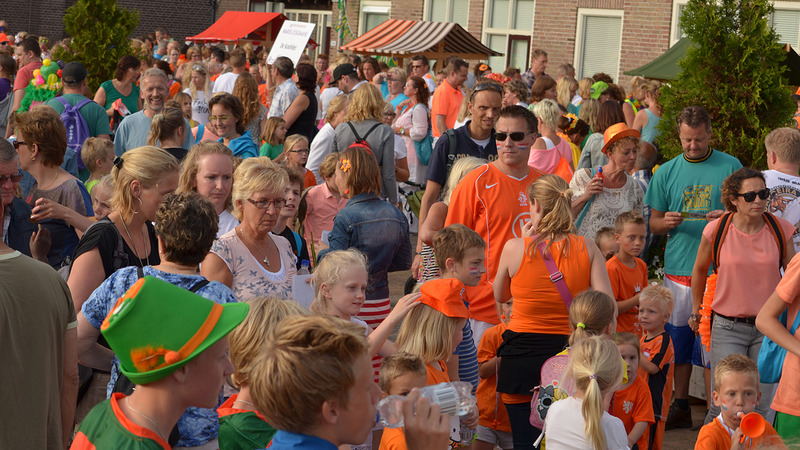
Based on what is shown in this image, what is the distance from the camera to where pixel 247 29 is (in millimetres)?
25891

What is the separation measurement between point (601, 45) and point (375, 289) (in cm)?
1769

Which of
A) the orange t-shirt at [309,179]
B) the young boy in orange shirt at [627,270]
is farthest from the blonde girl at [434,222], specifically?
the orange t-shirt at [309,179]

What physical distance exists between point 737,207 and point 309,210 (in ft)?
9.86

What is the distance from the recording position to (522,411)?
15.3 feet

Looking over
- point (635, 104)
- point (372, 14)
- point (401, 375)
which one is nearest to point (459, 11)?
point (372, 14)

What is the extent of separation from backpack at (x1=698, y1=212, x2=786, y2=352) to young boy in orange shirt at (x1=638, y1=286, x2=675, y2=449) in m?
0.41

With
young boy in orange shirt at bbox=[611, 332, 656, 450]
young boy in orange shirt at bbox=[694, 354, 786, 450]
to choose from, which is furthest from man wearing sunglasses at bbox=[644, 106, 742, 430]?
young boy in orange shirt at bbox=[694, 354, 786, 450]

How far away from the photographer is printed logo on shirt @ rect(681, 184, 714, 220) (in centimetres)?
627

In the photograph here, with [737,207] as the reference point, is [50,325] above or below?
below

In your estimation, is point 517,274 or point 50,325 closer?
point 50,325

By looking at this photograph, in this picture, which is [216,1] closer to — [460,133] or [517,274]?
[460,133]

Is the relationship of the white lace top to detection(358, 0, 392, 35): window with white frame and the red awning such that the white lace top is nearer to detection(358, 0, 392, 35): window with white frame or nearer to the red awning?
the red awning

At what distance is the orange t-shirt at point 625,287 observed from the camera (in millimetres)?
5938

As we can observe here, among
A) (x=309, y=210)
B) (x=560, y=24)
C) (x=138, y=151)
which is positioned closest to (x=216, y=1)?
(x=560, y=24)
